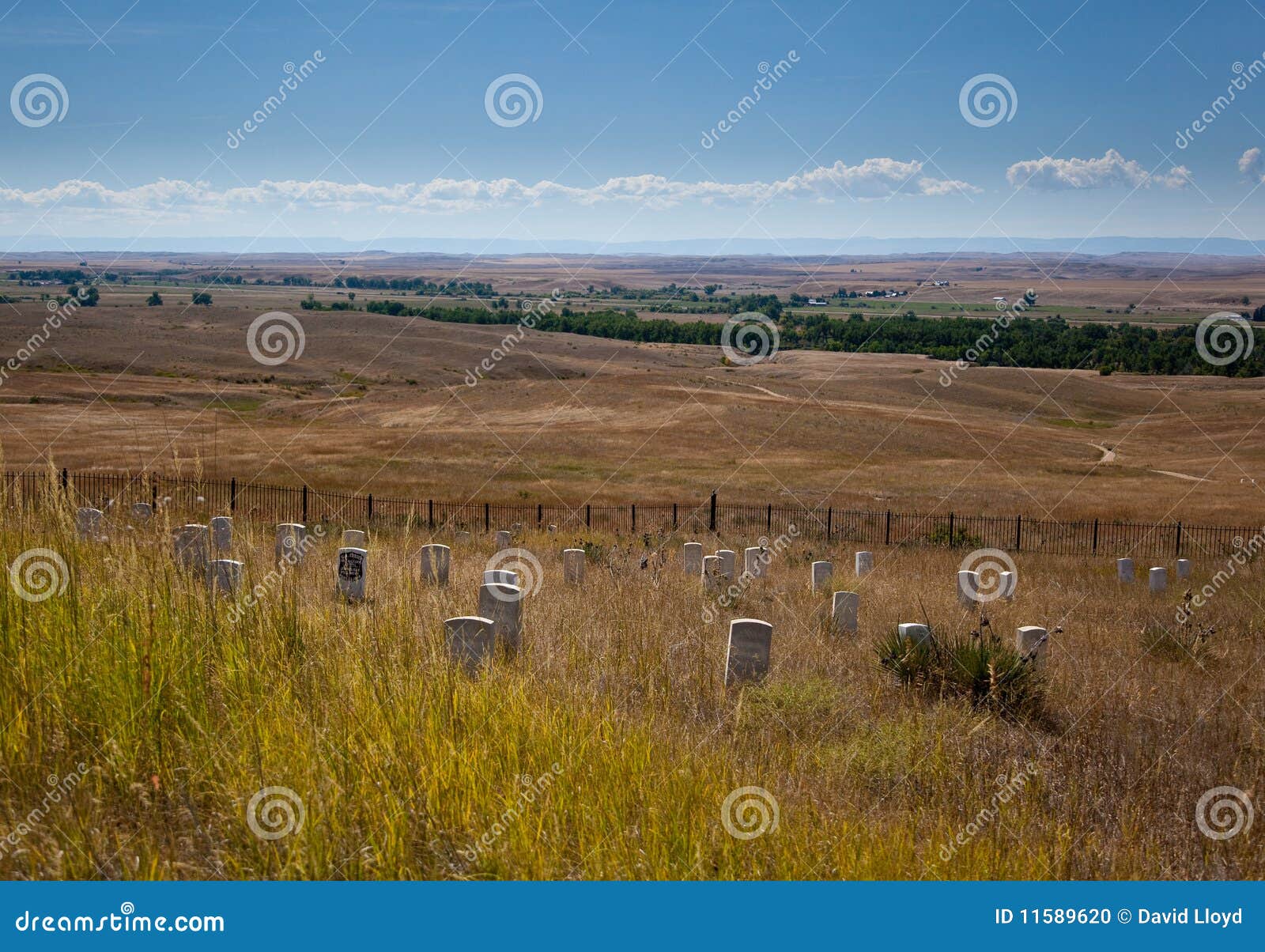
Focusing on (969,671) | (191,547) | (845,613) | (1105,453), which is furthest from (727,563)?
(1105,453)

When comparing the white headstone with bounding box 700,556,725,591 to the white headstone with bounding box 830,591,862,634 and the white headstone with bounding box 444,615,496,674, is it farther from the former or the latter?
the white headstone with bounding box 444,615,496,674

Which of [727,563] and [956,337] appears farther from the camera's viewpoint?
[956,337]

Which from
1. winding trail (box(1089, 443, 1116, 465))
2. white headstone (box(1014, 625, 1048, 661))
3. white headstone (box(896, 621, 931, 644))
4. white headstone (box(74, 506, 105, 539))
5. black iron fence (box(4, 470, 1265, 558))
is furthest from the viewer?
winding trail (box(1089, 443, 1116, 465))

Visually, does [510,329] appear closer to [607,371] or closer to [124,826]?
[607,371]

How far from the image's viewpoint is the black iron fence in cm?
2644

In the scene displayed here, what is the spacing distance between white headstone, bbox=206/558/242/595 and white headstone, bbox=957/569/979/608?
9615 mm

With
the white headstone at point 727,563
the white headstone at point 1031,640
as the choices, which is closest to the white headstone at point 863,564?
the white headstone at point 727,563

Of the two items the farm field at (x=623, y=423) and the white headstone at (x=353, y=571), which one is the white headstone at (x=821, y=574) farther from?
the farm field at (x=623, y=423)

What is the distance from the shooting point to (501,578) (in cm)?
873

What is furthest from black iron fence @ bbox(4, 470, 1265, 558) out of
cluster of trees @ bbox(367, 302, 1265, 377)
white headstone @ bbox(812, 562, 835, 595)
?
cluster of trees @ bbox(367, 302, 1265, 377)

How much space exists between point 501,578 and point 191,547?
2477 millimetres

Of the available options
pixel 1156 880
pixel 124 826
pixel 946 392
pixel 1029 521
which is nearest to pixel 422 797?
pixel 124 826

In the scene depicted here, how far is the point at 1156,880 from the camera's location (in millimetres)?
4918

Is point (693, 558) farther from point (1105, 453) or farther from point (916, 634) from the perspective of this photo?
point (1105, 453)
